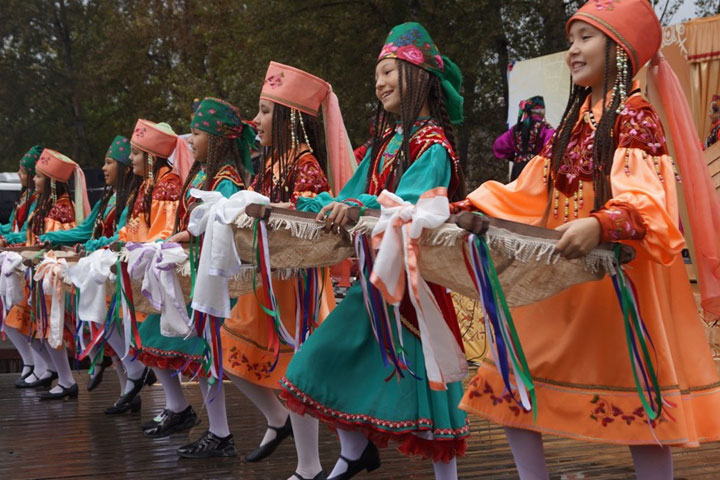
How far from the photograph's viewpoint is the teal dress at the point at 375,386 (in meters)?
3.29

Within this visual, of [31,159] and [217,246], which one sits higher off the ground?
[31,159]

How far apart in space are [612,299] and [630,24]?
2.77ft

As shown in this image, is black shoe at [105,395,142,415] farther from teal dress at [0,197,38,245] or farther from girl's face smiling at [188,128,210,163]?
teal dress at [0,197,38,245]

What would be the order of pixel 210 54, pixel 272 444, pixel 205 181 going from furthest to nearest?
pixel 210 54
pixel 205 181
pixel 272 444

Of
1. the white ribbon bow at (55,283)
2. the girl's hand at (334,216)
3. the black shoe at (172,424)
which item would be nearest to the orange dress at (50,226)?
the white ribbon bow at (55,283)

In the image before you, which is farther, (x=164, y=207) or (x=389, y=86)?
(x=164, y=207)

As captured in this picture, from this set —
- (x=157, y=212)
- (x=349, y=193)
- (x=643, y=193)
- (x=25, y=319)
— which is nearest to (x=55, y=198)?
(x=25, y=319)

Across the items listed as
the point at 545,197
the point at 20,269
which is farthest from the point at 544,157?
the point at 20,269

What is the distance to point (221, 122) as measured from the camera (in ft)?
16.6

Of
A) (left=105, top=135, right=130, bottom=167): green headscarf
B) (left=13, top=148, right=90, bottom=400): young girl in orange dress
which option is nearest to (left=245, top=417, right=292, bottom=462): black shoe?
(left=105, top=135, right=130, bottom=167): green headscarf

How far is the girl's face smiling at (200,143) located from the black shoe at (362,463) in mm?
2187

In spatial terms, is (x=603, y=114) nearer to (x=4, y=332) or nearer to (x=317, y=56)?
(x=4, y=332)

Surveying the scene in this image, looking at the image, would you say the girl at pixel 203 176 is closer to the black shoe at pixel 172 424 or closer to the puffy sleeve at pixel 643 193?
the black shoe at pixel 172 424

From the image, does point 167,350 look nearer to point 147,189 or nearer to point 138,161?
point 147,189
